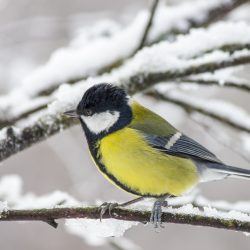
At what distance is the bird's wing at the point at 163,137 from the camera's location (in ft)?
6.95

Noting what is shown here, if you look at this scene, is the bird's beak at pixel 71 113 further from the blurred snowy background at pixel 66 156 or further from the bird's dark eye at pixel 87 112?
the blurred snowy background at pixel 66 156

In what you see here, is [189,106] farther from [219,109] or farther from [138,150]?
[138,150]

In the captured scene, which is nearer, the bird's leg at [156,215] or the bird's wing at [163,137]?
the bird's leg at [156,215]

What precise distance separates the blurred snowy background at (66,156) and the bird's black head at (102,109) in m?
1.27

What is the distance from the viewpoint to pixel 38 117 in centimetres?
204

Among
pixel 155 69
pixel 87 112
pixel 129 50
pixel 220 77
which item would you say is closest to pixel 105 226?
pixel 87 112

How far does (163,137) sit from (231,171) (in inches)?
11.5

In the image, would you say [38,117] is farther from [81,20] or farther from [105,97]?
[81,20]

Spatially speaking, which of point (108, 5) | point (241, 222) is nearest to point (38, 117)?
point (241, 222)

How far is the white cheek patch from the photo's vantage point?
81.3 inches

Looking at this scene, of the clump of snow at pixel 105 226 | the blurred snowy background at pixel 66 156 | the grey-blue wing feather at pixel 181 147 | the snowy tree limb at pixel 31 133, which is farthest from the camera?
the blurred snowy background at pixel 66 156

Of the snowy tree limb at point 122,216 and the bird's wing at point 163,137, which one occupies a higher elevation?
the snowy tree limb at point 122,216

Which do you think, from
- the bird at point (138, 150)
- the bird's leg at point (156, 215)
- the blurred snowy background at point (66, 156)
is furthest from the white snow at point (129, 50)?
the blurred snowy background at point (66, 156)

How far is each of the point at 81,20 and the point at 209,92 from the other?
1080 mm
